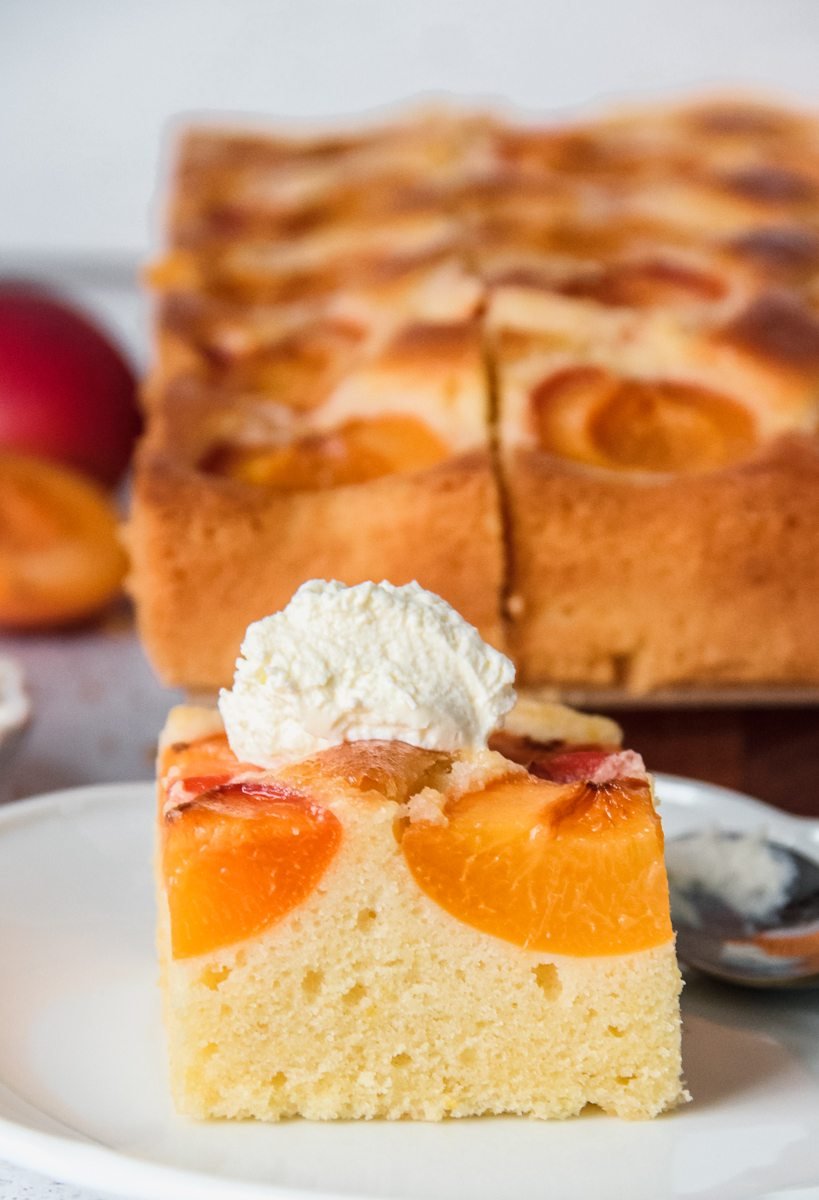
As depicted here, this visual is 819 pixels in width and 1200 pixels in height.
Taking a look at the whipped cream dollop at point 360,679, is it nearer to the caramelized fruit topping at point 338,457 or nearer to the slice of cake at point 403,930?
the slice of cake at point 403,930

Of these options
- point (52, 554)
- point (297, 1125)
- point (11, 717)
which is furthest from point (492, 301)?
point (297, 1125)

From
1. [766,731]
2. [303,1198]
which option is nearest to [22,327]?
[766,731]

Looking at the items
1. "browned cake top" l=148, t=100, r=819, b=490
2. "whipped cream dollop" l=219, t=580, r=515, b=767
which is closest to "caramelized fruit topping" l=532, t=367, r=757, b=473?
"browned cake top" l=148, t=100, r=819, b=490

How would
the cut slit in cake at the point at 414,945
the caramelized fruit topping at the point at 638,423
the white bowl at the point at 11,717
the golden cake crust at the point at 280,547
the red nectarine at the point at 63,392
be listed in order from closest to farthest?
the cut slit in cake at the point at 414,945 < the white bowl at the point at 11,717 < the golden cake crust at the point at 280,547 < the caramelized fruit topping at the point at 638,423 < the red nectarine at the point at 63,392

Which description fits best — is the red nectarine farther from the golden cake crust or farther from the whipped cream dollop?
the whipped cream dollop

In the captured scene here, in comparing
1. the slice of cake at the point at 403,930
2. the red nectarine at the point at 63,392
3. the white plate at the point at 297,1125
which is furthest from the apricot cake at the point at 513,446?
the slice of cake at the point at 403,930

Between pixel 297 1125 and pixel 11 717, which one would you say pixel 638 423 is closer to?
pixel 11 717
